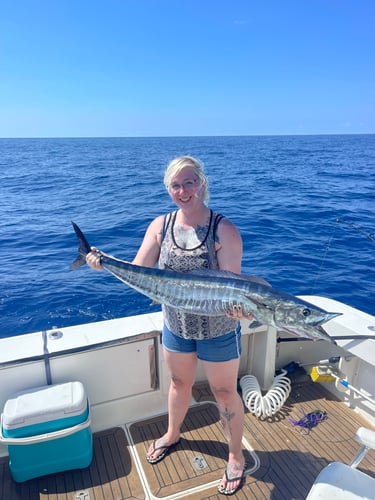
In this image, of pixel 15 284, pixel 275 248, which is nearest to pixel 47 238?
pixel 15 284

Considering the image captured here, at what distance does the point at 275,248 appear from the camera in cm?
1210

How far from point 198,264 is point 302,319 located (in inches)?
29.7

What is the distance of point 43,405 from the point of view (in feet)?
9.64

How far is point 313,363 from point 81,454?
2824mm

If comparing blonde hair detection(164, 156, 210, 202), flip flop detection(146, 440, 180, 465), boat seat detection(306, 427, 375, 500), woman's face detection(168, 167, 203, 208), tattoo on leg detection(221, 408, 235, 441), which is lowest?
flip flop detection(146, 440, 180, 465)

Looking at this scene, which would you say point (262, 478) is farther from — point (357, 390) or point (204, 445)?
point (357, 390)

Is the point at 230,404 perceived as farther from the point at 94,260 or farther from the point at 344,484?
the point at 94,260

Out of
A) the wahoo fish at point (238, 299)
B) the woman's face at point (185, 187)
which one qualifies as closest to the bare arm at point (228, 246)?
the wahoo fish at point (238, 299)

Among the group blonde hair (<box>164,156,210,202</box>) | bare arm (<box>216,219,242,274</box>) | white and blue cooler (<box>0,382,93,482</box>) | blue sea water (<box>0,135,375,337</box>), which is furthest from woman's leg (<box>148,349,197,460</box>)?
blue sea water (<box>0,135,375,337</box>)

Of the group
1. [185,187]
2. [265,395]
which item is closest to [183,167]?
[185,187]

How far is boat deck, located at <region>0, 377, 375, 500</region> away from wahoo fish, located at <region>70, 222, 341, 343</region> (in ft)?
5.23

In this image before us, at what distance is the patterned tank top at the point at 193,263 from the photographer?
248 centimetres

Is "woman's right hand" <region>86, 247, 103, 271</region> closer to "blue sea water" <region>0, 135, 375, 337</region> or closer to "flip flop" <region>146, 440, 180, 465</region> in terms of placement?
"flip flop" <region>146, 440, 180, 465</region>

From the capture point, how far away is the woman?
A: 2459 millimetres
